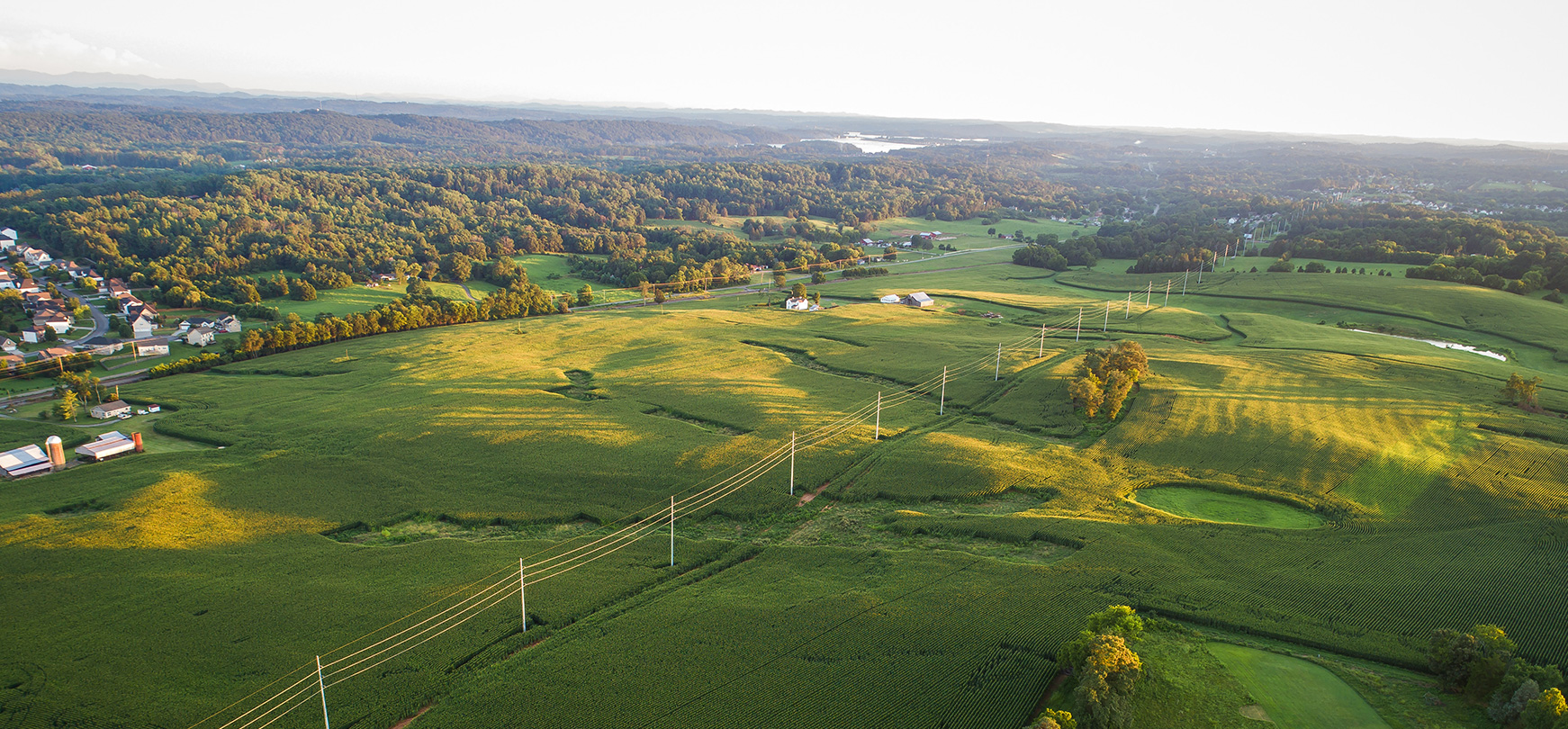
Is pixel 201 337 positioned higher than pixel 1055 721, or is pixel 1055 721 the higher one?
pixel 1055 721

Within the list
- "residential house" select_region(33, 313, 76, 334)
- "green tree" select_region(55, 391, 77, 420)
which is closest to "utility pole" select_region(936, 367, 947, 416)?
"green tree" select_region(55, 391, 77, 420)

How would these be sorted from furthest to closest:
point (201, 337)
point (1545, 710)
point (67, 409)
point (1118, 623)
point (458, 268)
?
point (458, 268)
point (201, 337)
point (67, 409)
point (1118, 623)
point (1545, 710)

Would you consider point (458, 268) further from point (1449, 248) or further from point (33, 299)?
point (1449, 248)

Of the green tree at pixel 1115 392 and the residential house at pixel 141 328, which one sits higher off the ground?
the green tree at pixel 1115 392

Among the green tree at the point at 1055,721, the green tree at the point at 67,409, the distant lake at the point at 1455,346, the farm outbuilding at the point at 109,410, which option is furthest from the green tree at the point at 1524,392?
the green tree at the point at 67,409

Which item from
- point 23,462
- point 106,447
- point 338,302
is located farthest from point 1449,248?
point 23,462

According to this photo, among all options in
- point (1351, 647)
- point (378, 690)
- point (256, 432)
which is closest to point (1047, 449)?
point (1351, 647)

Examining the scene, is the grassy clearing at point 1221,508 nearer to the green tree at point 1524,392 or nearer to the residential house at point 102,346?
the green tree at point 1524,392

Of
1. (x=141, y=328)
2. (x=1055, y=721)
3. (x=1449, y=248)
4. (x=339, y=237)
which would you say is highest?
(x=1449, y=248)
